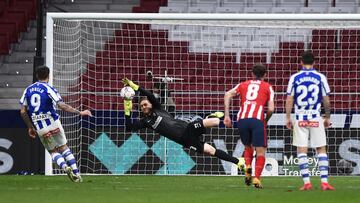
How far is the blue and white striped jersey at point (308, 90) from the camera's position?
14.7m

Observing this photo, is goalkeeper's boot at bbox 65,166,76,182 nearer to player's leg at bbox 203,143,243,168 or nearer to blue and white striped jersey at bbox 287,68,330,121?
player's leg at bbox 203,143,243,168

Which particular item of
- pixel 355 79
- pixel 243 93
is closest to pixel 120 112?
pixel 355 79

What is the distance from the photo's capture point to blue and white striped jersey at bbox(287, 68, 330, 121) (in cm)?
1470

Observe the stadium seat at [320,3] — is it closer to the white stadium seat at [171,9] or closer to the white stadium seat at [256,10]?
the white stadium seat at [256,10]

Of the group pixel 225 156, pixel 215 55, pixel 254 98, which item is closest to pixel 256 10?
pixel 215 55

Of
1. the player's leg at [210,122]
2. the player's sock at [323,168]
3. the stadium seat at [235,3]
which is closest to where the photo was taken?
the player's sock at [323,168]

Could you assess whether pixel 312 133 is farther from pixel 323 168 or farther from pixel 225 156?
pixel 225 156

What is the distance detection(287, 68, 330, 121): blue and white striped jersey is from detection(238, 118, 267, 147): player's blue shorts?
0.78 metres

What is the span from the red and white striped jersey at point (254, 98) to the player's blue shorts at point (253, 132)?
8 cm

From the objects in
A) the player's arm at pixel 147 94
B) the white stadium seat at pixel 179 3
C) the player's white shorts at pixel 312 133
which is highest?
the white stadium seat at pixel 179 3

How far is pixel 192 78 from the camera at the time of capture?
22922 millimetres

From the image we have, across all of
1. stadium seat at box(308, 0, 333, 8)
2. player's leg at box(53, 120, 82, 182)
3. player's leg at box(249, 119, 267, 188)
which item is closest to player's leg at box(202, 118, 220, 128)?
player's leg at box(249, 119, 267, 188)

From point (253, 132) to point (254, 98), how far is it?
19.5 inches

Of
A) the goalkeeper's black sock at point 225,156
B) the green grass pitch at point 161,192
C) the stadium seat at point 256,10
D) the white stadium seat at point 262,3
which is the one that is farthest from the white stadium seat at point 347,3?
the goalkeeper's black sock at point 225,156
